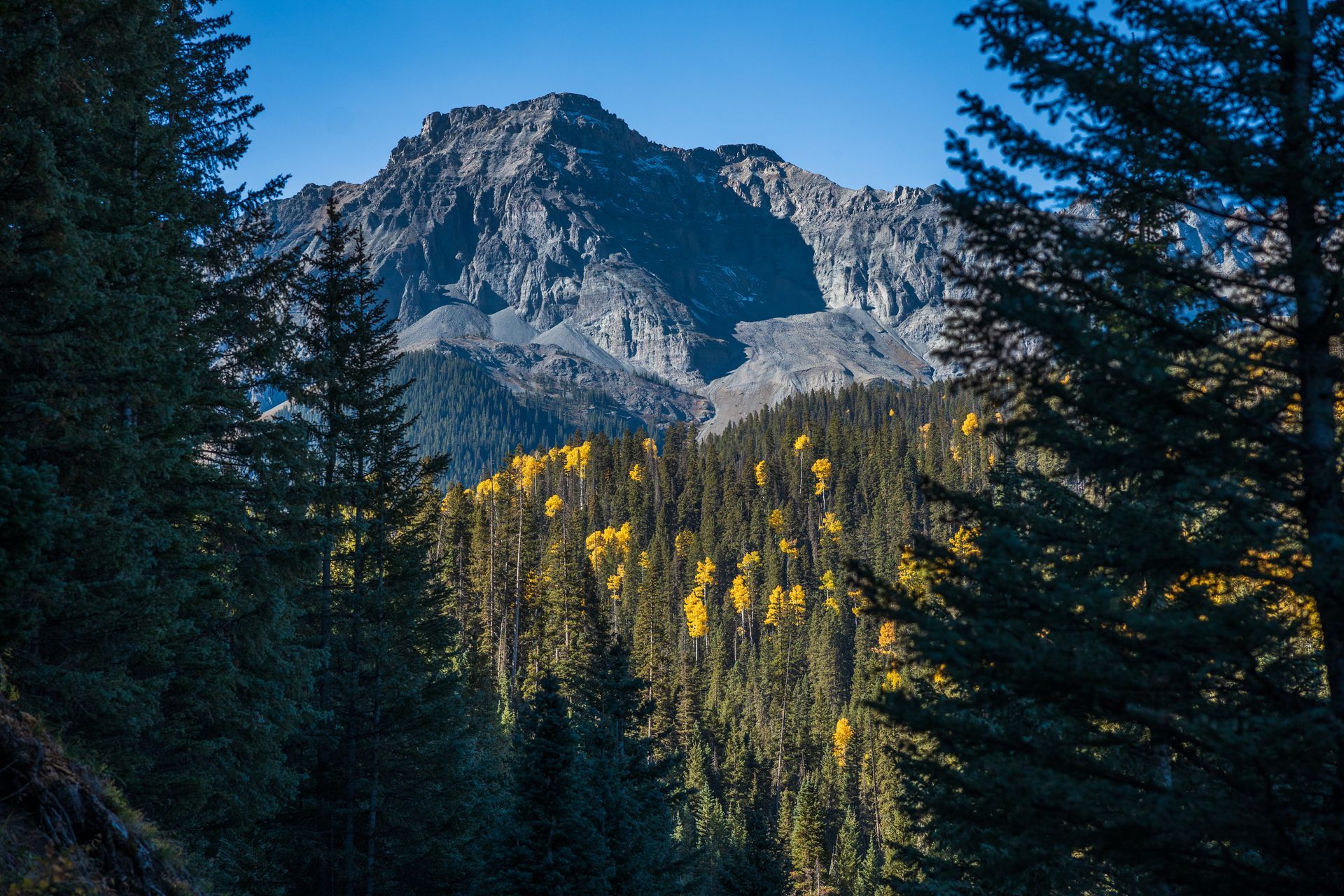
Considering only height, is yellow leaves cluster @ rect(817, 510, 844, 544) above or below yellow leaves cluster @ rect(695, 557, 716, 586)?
above

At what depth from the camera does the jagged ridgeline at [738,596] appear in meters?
42.2

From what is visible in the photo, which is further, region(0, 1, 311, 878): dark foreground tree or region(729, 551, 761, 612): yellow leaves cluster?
region(729, 551, 761, 612): yellow leaves cluster

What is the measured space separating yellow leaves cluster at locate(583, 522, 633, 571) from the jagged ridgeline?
21 cm

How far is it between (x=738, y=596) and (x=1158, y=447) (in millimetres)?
81068

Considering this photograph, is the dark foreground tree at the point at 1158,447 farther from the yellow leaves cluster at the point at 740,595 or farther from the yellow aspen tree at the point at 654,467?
the yellow aspen tree at the point at 654,467

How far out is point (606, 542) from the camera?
96062mm

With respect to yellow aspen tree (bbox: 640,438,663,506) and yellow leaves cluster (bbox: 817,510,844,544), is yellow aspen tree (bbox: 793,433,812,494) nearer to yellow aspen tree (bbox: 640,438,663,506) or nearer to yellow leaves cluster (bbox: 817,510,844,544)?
yellow leaves cluster (bbox: 817,510,844,544)

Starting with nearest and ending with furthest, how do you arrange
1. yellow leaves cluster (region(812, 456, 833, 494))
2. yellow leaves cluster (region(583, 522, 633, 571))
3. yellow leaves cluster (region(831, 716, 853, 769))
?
1. yellow leaves cluster (region(831, 716, 853, 769))
2. yellow leaves cluster (region(583, 522, 633, 571))
3. yellow leaves cluster (region(812, 456, 833, 494))

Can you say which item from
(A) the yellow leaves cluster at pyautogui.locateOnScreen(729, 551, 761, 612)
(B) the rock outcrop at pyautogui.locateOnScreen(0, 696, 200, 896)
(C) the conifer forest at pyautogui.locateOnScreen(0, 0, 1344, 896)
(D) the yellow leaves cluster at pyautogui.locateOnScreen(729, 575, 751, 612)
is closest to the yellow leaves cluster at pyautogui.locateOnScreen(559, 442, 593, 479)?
(A) the yellow leaves cluster at pyautogui.locateOnScreen(729, 551, 761, 612)

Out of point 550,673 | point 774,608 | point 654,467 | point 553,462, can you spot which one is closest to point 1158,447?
point 550,673

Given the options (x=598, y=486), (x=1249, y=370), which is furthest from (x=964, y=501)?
(x=598, y=486)

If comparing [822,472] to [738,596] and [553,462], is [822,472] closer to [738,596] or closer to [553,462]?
[738,596]

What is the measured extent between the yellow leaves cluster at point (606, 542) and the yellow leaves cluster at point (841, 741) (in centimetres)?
4000

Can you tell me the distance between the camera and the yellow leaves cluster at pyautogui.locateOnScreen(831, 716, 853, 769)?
55.4 meters
